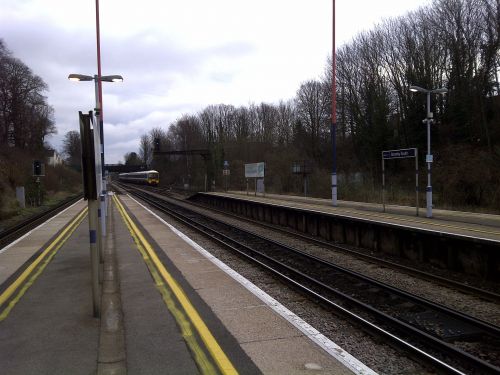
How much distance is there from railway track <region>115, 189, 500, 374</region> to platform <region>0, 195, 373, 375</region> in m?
1.18

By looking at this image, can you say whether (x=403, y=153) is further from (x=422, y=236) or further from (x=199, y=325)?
(x=199, y=325)

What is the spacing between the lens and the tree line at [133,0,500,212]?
29.0 m

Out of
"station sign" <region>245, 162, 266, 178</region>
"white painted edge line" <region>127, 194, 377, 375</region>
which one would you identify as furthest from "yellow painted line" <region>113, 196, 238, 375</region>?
"station sign" <region>245, 162, 266, 178</region>

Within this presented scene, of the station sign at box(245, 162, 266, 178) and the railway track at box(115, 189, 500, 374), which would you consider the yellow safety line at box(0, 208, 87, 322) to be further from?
the station sign at box(245, 162, 266, 178)

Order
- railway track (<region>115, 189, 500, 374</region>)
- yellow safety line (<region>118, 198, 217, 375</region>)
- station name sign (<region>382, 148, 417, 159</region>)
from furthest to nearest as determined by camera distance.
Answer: station name sign (<region>382, 148, 417, 159</region>), railway track (<region>115, 189, 500, 374</region>), yellow safety line (<region>118, 198, 217, 375</region>)

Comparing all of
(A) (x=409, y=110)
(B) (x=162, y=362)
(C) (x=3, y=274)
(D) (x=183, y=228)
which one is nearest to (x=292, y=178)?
(A) (x=409, y=110)

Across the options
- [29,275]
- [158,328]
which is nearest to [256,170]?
[29,275]

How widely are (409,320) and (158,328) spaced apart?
4.02 meters

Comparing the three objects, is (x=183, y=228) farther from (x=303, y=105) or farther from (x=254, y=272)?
(x=303, y=105)

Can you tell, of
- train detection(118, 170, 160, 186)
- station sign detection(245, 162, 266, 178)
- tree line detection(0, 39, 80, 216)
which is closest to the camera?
station sign detection(245, 162, 266, 178)

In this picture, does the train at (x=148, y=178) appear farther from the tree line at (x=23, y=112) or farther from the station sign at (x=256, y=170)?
the station sign at (x=256, y=170)

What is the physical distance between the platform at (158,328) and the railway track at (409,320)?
118cm

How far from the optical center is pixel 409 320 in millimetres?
7285

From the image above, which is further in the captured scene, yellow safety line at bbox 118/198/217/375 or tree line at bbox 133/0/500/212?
tree line at bbox 133/0/500/212
